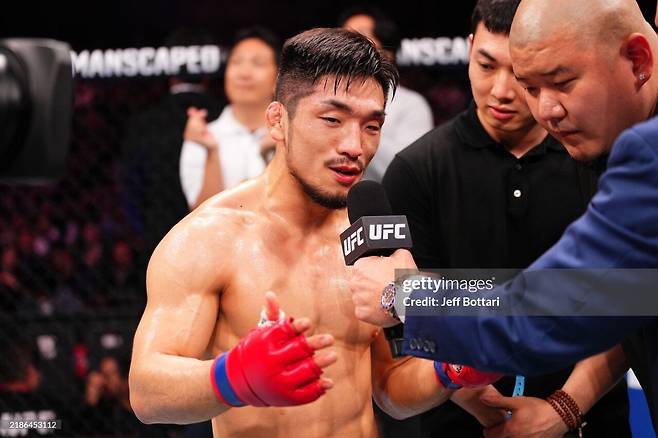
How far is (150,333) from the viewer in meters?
1.53

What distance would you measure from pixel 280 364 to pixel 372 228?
27cm

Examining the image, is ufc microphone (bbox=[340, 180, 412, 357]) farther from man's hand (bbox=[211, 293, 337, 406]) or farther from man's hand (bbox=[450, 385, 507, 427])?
man's hand (bbox=[450, 385, 507, 427])

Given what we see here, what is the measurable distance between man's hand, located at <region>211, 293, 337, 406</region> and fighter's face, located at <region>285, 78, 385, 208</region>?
40 centimetres

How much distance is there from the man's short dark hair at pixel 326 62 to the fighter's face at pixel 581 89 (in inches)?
13.3

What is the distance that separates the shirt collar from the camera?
2.01m

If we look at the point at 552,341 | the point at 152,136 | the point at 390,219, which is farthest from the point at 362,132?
the point at 152,136

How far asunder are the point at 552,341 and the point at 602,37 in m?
0.47

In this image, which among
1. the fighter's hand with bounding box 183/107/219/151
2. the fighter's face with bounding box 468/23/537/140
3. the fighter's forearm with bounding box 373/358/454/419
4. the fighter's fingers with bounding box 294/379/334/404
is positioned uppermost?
the fighter's hand with bounding box 183/107/219/151

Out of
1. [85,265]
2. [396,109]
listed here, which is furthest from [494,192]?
[85,265]

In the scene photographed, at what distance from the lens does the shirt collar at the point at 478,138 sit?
2.01m

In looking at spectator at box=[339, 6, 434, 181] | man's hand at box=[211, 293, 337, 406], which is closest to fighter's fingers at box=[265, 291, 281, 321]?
man's hand at box=[211, 293, 337, 406]

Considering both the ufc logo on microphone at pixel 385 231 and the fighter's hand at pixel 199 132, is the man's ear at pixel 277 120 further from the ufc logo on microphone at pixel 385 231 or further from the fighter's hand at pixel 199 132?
the fighter's hand at pixel 199 132

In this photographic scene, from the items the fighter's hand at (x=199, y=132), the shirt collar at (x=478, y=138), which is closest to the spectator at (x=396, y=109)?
the fighter's hand at (x=199, y=132)

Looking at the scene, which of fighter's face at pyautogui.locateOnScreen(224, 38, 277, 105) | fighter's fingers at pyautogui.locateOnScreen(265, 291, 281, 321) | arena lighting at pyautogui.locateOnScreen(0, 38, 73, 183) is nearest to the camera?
arena lighting at pyautogui.locateOnScreen(0, 38, 73, 183)
